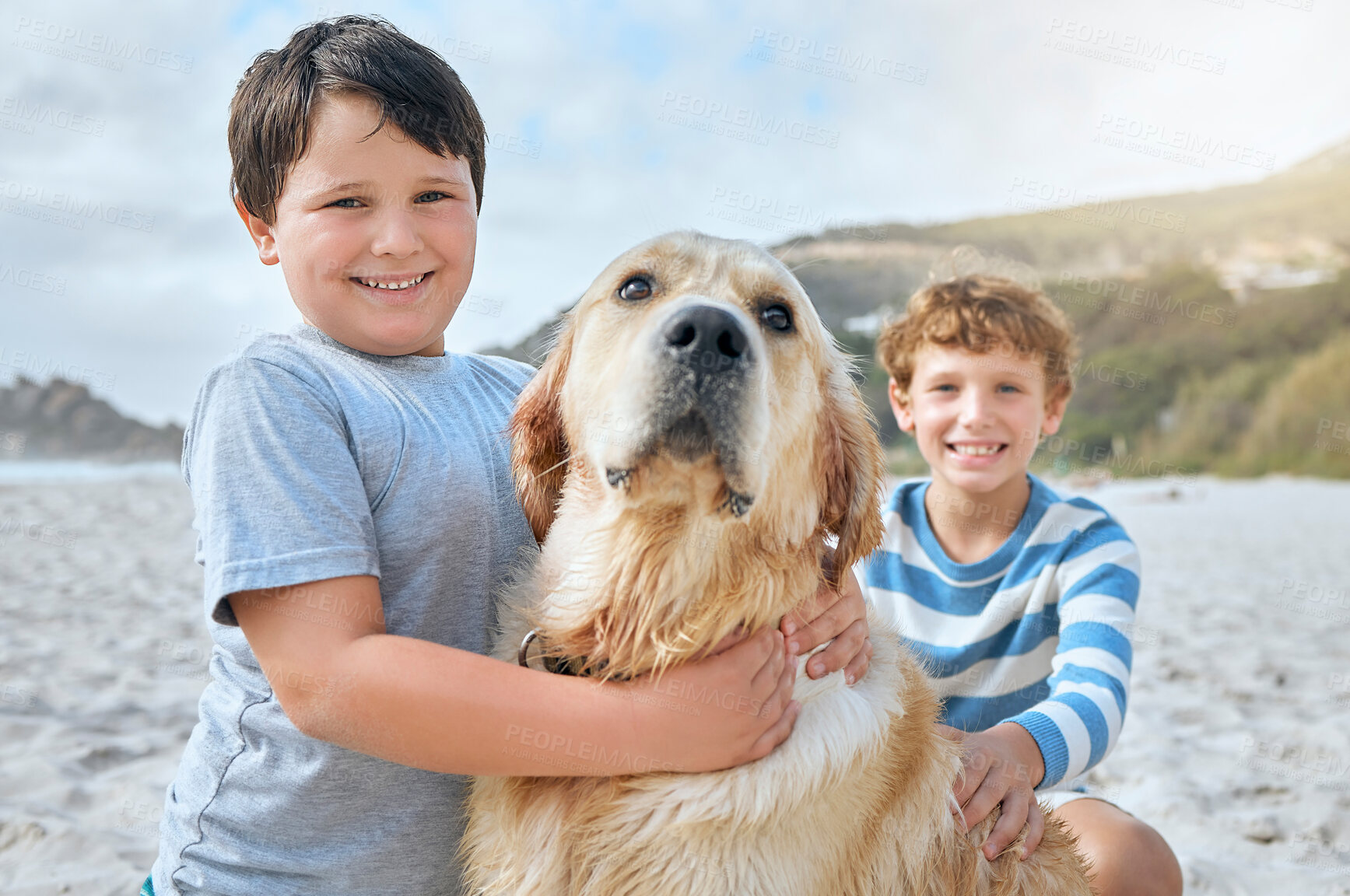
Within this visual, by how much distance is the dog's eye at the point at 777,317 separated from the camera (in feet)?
6.35

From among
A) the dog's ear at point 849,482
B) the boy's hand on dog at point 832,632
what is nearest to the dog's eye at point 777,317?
the dog's ear at point 849,482

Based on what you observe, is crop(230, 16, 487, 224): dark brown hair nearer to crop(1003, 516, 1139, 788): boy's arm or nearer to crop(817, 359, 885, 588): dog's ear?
crop(817, 359, 885, 588): dog's ear

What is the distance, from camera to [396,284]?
6.32 ft

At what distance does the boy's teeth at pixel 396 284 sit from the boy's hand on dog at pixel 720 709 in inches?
39.1

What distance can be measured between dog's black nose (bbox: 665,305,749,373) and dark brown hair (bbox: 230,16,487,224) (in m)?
0.73

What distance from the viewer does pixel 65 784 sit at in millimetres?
3385

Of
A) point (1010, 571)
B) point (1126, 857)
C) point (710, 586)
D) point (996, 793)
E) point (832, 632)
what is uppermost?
point (710, 586)

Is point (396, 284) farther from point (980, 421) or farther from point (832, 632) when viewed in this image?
point (980, 421)


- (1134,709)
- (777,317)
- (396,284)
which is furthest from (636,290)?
(1134,709)

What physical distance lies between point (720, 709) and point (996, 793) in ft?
2.52

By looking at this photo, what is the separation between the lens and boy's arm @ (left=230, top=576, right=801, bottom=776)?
4.85 ft

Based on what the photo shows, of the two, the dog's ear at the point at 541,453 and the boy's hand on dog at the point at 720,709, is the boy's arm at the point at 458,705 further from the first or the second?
the dog's ear at the point at 541,453

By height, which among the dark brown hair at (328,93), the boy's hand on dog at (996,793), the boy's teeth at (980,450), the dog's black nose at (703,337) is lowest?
the boy's hand on dog at (996,793)

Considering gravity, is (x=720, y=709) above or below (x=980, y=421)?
below
